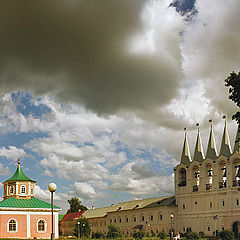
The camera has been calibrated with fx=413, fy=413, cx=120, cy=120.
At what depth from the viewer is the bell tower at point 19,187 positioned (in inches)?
2335

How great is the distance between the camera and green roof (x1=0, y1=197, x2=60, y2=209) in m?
54.7

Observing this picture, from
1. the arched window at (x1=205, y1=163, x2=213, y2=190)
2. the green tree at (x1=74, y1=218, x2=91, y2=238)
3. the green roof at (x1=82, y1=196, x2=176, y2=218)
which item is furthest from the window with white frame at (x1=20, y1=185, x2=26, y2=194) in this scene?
the arched window at (x1=205, y1=163, x2=213, y2=190)

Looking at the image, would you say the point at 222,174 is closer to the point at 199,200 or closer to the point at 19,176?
the point at 199,200

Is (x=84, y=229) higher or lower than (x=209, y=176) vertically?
lower

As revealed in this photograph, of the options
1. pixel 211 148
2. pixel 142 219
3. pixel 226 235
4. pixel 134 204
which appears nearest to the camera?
pixel 226 235

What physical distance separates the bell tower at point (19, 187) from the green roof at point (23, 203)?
A: 1.99 metres

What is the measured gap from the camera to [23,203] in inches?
2206

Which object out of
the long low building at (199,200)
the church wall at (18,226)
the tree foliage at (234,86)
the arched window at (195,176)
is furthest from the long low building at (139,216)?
the tree foliage at (234,86)

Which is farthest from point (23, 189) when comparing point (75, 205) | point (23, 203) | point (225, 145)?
point (75, 205)

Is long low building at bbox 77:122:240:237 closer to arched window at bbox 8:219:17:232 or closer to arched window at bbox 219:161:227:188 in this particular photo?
arched window at bbox 219:161:227:188

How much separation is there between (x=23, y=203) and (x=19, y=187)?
13.3 ft

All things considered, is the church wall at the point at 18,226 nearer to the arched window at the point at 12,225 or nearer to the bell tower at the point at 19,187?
the arched window at the point at 12,225

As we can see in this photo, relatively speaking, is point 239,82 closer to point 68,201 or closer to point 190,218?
point 190,218

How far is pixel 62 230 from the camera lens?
340 feet
